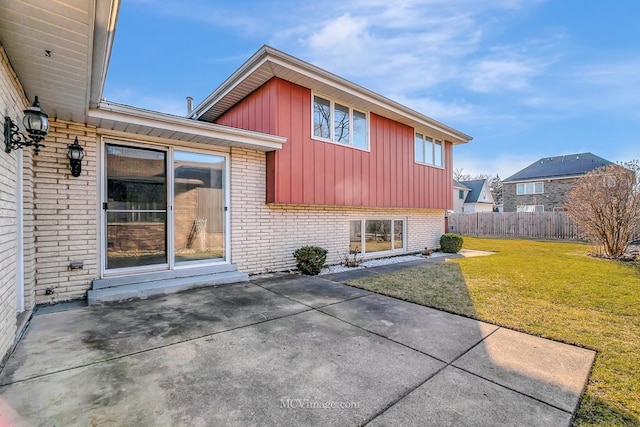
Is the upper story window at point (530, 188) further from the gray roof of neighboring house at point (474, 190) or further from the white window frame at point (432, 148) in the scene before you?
the white window frame at point (432, 148)

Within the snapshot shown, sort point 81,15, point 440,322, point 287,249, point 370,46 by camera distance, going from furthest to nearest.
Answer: point 370,46 → point 287,249 → point 440,322 → point 81,15

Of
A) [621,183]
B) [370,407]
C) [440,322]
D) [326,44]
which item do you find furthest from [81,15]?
[621,183]

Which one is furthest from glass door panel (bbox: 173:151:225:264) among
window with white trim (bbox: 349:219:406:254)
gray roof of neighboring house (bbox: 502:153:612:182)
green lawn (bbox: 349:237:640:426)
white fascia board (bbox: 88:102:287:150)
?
gray roof of neighboring house (bbox: 502:153:612:182)

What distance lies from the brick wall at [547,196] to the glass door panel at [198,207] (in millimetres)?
27683

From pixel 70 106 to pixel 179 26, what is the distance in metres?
6.79

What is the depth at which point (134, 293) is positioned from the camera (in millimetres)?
4684

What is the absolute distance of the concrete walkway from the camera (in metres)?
1.98

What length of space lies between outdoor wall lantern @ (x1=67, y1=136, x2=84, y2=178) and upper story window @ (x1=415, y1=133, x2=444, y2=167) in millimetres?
9208

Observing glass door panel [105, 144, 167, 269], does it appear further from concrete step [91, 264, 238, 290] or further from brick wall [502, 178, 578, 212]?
brick wall [502, 178, 578, 212]

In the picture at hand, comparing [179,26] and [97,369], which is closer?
[97,369]

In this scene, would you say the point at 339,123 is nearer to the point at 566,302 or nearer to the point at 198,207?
the point at 198,207

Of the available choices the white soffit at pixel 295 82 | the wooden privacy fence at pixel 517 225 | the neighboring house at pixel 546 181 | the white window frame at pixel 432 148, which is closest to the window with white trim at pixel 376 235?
the white window frame at pixel 432 148

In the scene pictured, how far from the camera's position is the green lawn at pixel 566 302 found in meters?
2.32

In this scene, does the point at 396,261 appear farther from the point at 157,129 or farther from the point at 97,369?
the point at 97,369
